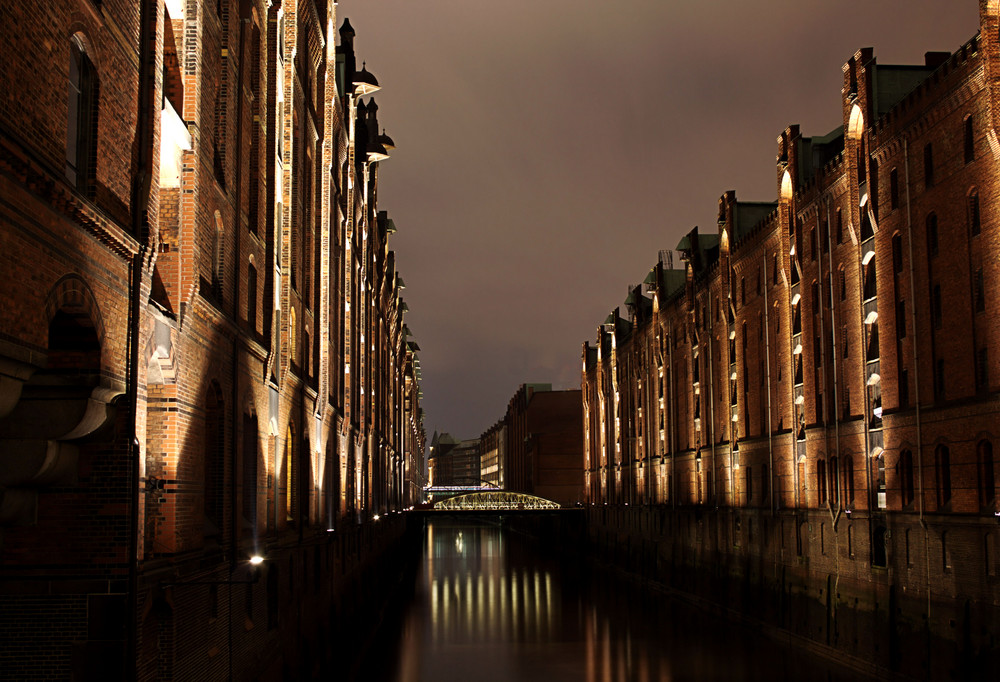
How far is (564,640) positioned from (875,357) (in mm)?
17081

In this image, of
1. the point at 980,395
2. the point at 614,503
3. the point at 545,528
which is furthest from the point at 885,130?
the point at 545,528

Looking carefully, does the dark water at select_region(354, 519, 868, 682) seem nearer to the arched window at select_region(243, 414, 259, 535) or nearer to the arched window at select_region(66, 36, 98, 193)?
the arched window at select_region(243, 414, 259, 535)

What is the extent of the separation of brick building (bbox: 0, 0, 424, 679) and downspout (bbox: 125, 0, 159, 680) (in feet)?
0.08

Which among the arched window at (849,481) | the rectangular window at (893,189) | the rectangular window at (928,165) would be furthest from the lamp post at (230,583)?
the arched window at (849,481)

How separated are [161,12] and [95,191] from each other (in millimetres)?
2959

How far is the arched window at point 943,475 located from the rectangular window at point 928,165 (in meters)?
6.75

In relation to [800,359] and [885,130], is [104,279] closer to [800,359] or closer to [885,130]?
[885,130]

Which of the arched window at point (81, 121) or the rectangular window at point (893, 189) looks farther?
the rectangular window at point (893, 189)

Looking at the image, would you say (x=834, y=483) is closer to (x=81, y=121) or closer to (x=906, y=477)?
(x=906, y=477)

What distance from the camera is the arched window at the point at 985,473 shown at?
2327cm

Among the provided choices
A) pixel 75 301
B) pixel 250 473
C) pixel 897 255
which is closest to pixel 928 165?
pixel 897 255

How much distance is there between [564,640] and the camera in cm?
4003

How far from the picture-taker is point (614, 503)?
75062mm

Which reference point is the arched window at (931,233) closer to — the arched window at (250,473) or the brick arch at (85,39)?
the arched window at (250,473)
